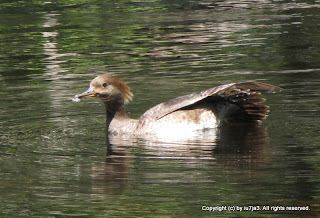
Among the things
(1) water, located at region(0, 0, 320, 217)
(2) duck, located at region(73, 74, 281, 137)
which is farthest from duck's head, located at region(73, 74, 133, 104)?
(1) water, located at region(0, 0, 320, 217)

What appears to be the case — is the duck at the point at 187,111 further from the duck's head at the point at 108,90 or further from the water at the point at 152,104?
the water at the point at 152,104

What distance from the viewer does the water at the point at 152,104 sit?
29.8ft

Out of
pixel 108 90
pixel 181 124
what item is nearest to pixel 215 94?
pixel 181 124

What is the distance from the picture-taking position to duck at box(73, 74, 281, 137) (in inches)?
471

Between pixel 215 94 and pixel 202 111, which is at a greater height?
pixel 215 94

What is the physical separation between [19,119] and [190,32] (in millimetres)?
7444

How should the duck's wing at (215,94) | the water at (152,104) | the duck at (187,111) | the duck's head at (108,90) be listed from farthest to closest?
the duck's head at (108,90) → the duck at (187,111) → the duck's wing at (215,94) → the water at (152,104)

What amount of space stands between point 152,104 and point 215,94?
207cm

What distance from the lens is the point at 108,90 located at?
12305 mm

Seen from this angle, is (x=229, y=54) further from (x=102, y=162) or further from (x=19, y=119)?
(x=102, y=162)

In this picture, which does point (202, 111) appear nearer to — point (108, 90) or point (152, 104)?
point (108, 90)

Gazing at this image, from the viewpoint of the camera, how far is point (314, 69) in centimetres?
1542

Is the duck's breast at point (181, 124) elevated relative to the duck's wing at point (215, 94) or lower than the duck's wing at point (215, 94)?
lower

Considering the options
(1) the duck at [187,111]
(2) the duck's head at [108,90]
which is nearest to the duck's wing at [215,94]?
(1) the duck at [187,111]
